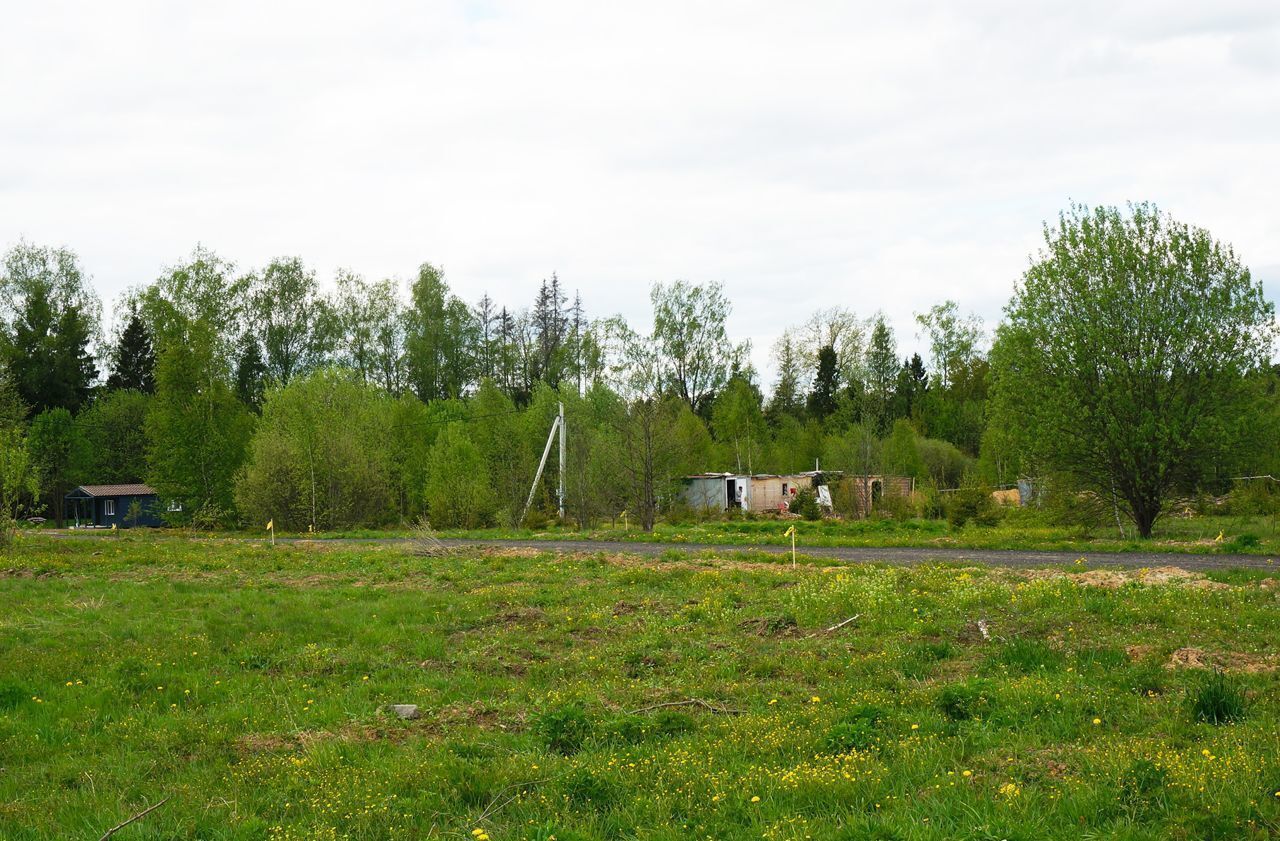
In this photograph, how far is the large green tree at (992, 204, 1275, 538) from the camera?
28.4 m

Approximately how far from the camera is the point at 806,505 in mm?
48469

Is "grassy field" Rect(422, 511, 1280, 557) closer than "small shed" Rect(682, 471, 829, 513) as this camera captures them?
Yes

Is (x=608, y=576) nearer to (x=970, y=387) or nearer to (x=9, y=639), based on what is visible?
(x=9, y=639)

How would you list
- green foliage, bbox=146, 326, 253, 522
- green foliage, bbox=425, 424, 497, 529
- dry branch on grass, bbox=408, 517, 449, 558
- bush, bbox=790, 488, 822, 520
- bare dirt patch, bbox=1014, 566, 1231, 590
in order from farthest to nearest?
green foliage, bbox=146, 326, 253, 522 < green foliage, bbox=425, 424, 497, 529 < bush, bbox=790, 488, 822, 520 < dry branch on grass, bbox=408, 517, 449, 558 < bare dirt patch, bbox=1014, 566, 1231, 590

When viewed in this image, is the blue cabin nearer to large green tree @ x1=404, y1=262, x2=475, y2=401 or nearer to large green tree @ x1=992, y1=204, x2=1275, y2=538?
large green tree @ x1=404, y1=262, x2=475, y2=401

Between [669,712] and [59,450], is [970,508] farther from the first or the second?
[59,450]

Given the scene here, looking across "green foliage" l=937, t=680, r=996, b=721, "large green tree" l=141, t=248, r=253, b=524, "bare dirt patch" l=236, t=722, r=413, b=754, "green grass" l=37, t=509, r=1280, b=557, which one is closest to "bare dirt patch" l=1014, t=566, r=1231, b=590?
"green grass" l=37, t=509, r=1280, b=557

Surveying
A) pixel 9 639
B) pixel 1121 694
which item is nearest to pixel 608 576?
pixel 9 639

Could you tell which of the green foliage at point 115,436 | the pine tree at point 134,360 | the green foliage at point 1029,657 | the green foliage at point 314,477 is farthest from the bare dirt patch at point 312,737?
the pine tree at point 134,360

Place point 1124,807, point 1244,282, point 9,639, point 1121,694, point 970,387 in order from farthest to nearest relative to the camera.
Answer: point 970,387 < point 1244,282 < point 9,639 < point 1121,694 < point 1124,807

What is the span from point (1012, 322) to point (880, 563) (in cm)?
1482

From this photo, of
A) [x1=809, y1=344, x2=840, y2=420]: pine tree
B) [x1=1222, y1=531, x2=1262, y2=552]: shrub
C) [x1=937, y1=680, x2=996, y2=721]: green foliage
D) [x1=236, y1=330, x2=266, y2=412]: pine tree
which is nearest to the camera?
[x1=937, y1=680, x2=996, y2=721]: green foliage

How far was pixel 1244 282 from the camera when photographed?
94.7 ft

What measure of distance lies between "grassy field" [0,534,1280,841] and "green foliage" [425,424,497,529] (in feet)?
102
